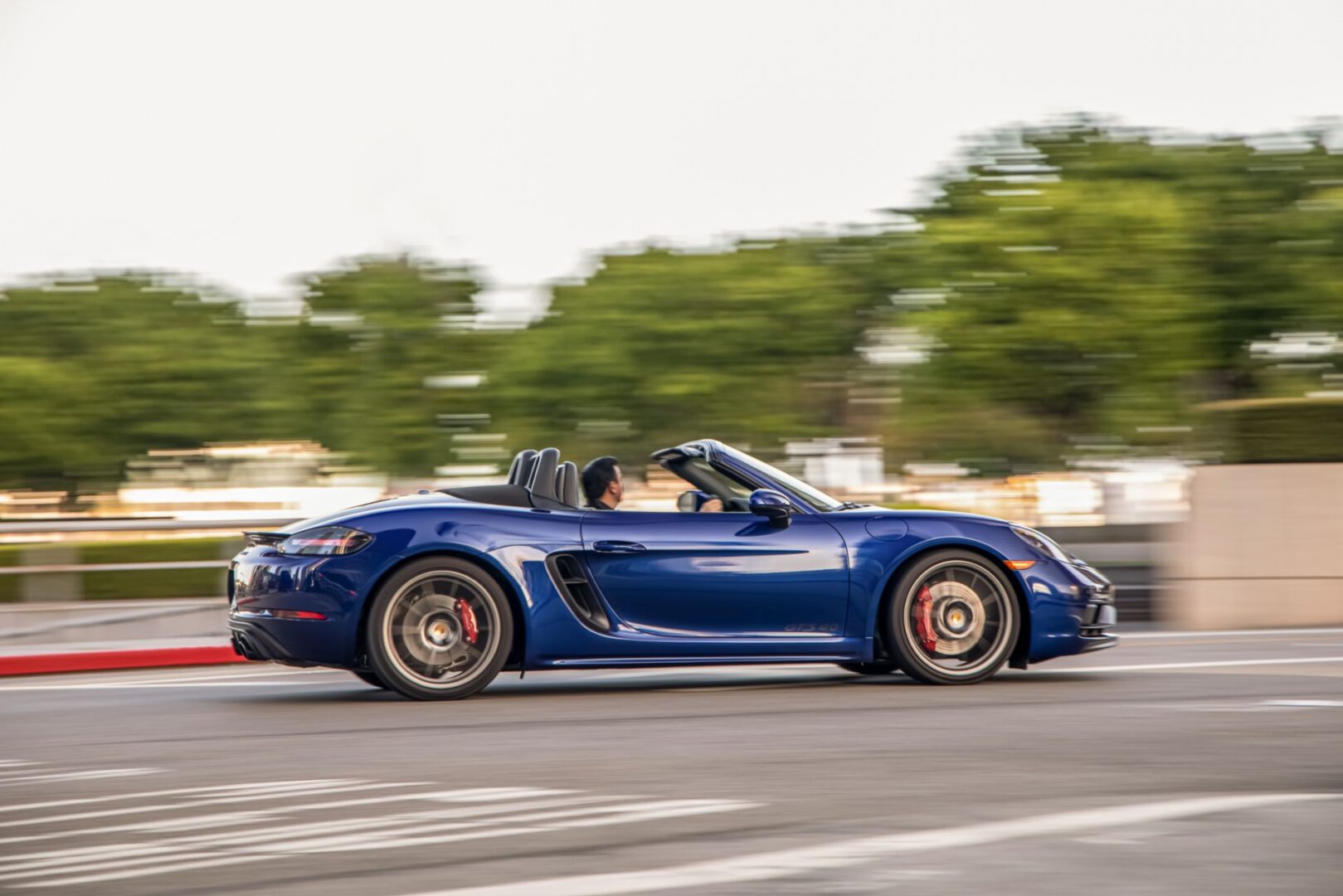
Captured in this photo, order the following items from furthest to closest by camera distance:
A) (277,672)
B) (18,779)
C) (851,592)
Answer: (277,672)
(851,592)
(18,779)

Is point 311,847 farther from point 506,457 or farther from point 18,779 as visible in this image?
point 506,457

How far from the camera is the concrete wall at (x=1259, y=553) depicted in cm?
1558

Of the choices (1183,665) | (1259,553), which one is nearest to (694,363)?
(1259,553)

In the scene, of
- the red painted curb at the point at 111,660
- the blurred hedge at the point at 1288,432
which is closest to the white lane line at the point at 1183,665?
the blurred hedge at the point at 1288,432

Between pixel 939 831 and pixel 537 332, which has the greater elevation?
pixel 537 332

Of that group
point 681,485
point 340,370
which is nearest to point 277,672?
point 681,485

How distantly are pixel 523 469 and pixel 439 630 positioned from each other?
3.39ft

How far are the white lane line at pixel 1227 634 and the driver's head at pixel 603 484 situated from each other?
20.3 feet

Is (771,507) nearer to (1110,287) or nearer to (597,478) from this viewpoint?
(597,478)

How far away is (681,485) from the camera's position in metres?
8.95

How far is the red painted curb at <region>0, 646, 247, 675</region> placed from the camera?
12.0 m

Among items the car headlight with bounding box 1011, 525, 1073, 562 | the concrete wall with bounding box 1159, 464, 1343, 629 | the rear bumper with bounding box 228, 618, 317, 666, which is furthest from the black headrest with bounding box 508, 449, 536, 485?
the concrete wall with bounding box 1159, 464, 1343, 629

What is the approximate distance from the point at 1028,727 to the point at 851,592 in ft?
5.58

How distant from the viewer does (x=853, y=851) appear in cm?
438
